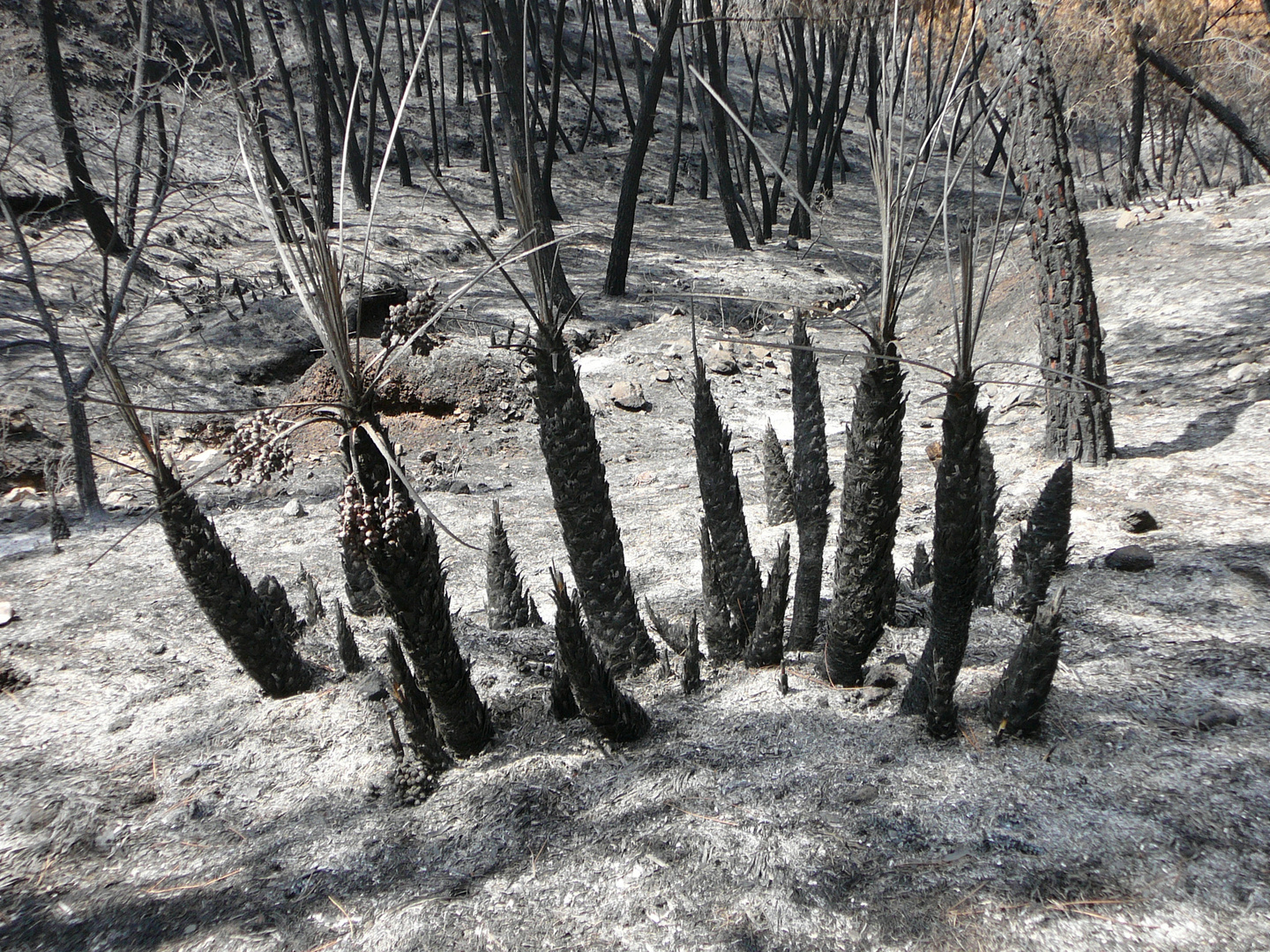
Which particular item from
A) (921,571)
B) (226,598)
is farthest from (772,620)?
(226,598)


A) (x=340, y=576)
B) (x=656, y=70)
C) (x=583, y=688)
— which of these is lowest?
(x=340, y=576)

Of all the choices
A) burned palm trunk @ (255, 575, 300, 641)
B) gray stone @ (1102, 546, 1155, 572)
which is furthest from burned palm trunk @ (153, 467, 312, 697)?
gray stone @ (1102, 546, 1155, 572)

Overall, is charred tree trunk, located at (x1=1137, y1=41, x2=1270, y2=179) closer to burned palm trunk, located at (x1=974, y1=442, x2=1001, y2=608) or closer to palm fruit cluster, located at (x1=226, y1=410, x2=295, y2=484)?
burned palm trunk, located at (x1=974, y1=442, x2=1001, y2=608)

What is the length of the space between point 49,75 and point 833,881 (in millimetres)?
12032

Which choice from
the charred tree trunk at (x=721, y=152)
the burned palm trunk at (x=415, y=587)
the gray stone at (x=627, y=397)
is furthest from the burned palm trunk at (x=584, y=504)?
the charred tree trunk at (x=721, y=152)

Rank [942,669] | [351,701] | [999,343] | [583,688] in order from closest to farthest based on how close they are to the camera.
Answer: [942,669] < [583,688] < [351,701] < [999,343]

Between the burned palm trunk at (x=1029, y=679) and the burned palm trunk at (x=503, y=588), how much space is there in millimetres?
2703

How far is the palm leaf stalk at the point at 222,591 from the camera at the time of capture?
12.2 ft

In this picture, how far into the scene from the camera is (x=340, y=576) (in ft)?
20.2

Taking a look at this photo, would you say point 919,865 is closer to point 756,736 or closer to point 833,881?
point 833,881

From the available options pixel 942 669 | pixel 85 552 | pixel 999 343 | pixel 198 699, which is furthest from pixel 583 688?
pixel 999 343

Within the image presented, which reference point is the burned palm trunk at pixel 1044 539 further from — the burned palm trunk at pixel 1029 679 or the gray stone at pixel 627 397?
the gray stone at pixel 627 397

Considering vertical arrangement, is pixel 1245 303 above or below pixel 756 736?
above

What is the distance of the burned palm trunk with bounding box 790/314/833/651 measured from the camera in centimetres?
369
